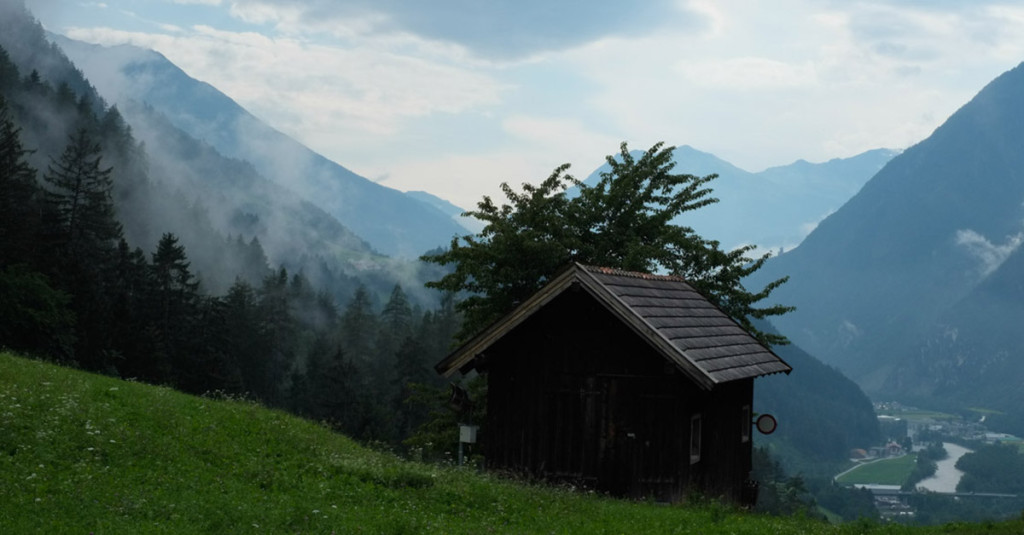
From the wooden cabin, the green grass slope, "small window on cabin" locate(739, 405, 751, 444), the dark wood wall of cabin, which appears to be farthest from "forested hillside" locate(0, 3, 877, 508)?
the green grass slope

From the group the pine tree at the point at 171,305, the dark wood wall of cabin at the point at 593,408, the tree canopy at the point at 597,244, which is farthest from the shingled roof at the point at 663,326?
the pine tree at the point at 171,305

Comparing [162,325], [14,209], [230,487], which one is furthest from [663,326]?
[162,325]

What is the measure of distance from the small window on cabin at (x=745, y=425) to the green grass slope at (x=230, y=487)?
6397mm

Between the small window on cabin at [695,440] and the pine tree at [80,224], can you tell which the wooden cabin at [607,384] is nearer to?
the small window on cabin at [695,440]

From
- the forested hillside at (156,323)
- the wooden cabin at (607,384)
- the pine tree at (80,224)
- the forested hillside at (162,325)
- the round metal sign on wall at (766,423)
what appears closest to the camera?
the wooden cabin at (607,384)

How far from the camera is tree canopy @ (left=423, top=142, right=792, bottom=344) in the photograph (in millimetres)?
33250

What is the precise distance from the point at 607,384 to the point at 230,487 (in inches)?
Result: 342

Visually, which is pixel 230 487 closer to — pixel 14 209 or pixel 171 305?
pixel 14 209

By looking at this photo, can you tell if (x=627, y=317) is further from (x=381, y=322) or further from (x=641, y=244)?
(x=381, y=322)

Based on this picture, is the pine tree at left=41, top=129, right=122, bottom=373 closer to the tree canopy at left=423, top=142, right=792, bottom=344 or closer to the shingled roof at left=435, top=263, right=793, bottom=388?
the tree canopy at left=423, top=142, right=792, bottom=344

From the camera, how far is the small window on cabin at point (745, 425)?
2447 cm

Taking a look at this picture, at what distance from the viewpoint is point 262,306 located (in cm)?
13062

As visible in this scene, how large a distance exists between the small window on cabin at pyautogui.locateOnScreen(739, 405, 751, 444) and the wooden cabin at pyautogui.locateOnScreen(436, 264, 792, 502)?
2.07 meters

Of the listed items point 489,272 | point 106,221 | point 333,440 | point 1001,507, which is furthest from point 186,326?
point 1001,507
